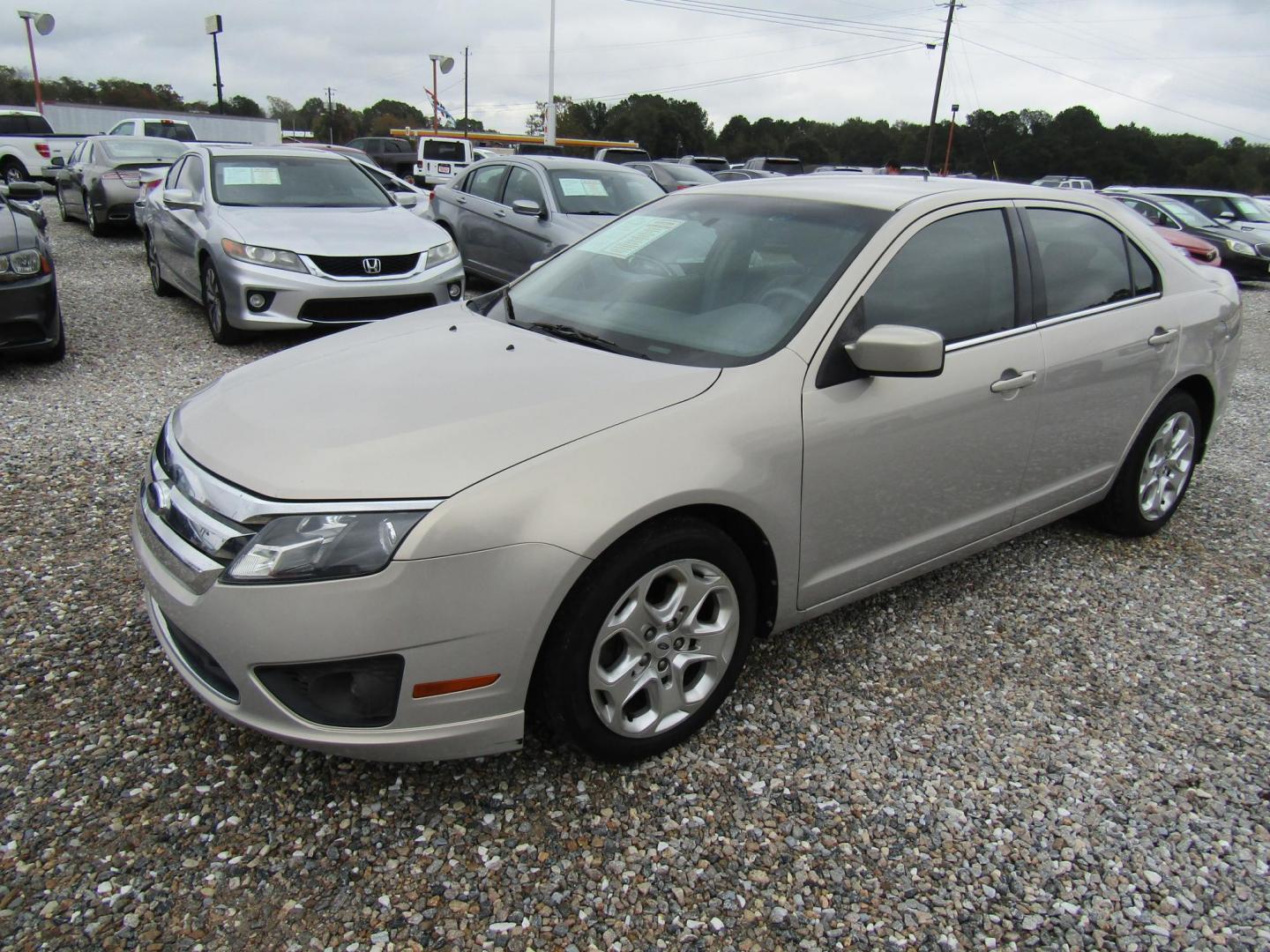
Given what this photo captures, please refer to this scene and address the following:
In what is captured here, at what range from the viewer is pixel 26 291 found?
5.77m

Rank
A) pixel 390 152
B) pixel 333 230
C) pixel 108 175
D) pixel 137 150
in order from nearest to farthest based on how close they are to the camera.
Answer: pixel 333 230
pixel 108 175
pixel 137 150
pixel 390 152

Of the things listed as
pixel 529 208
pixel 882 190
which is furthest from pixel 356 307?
pixel 882 190

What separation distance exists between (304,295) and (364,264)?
502mm

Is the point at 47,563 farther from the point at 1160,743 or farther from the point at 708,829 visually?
the point at 1160,743

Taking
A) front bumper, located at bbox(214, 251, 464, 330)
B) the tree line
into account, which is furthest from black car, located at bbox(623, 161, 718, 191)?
the tree line

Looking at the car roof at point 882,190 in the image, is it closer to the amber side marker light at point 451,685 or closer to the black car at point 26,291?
the amber side marker light at point 451,685

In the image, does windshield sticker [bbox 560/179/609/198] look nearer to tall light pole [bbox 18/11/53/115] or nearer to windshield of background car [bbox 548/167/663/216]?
windshield of background car [bbox 548/167/663/216]

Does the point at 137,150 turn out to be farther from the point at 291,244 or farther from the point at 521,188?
the point at 291,244

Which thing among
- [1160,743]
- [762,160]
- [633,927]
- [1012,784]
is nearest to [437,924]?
[633,927]

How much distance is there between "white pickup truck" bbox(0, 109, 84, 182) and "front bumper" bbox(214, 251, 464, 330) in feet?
55.0

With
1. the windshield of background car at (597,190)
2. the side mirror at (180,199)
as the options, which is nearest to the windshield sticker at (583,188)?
the windshield of background car at (597,190)

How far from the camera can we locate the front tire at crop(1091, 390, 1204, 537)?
3.92 metres

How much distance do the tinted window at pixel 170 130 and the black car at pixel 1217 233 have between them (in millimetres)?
20266

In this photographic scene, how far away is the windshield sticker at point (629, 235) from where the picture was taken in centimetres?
336
